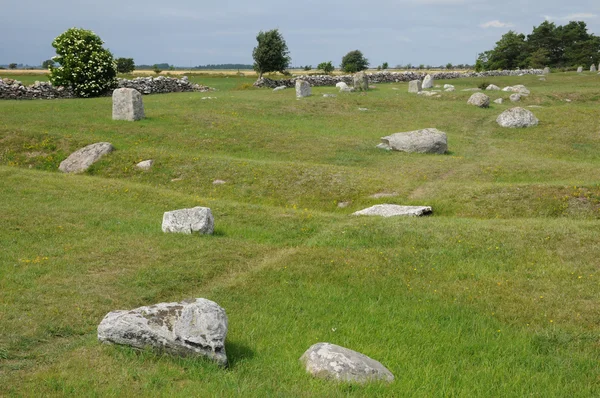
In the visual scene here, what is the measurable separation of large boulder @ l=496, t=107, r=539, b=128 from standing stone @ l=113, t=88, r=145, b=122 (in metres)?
26.9

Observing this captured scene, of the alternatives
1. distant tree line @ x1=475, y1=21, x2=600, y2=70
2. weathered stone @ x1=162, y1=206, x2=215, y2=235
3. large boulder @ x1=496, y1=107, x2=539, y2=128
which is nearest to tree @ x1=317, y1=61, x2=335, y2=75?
distant tree line @ x1=475, y1=21, x2=600, y2=70

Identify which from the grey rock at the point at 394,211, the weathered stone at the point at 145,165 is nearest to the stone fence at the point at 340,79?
the weathered stone at the point at 145,165

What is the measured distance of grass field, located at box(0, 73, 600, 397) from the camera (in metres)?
9.20

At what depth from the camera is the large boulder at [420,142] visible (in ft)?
107

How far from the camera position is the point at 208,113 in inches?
1588

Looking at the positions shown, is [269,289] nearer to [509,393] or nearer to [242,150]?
[509,393]

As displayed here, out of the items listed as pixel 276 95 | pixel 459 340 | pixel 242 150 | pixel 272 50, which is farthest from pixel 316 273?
pixel 272 50

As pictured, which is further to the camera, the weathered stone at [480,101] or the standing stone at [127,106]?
the weathered stone at [480,101]

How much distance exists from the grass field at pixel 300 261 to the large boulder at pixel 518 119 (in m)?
4.74

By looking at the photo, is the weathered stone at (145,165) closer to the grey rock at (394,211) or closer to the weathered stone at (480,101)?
the grey rock at (394,211)

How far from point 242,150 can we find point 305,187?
8534mm

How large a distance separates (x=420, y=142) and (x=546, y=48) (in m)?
95.5

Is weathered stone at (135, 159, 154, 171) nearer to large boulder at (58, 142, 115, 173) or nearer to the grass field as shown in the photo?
the grass field

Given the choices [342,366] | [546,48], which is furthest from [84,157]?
[546,48]
